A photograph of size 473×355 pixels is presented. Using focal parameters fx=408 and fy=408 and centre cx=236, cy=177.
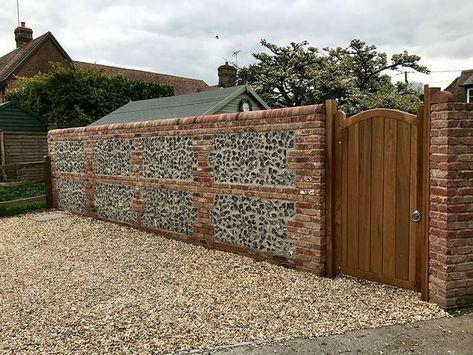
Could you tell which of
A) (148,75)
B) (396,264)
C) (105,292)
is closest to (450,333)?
(396,264)

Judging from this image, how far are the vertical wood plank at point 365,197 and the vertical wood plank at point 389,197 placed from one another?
20 cm

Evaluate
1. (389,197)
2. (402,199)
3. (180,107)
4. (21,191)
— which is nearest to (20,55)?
(180,107)

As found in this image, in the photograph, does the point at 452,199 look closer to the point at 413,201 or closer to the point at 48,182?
the point at 413,201

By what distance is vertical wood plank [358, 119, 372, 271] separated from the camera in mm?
4812

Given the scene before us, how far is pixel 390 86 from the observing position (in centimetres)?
2375

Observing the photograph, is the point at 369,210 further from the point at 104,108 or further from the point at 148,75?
the point at 148,75

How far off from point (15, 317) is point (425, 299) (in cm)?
425

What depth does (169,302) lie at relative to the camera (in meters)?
4.50

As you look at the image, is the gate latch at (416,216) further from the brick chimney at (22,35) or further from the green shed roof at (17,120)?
the brick chimney at (22,35)

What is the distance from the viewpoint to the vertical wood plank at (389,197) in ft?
15.0

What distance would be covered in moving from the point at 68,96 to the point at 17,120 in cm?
321

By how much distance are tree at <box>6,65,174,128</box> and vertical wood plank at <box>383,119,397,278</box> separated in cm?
1546

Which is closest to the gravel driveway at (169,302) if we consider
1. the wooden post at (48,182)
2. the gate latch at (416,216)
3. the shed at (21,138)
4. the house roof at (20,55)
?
the gate latch at (416,216)

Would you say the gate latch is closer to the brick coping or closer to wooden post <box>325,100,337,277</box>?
wooden post <box>325,100,337,277</box>
